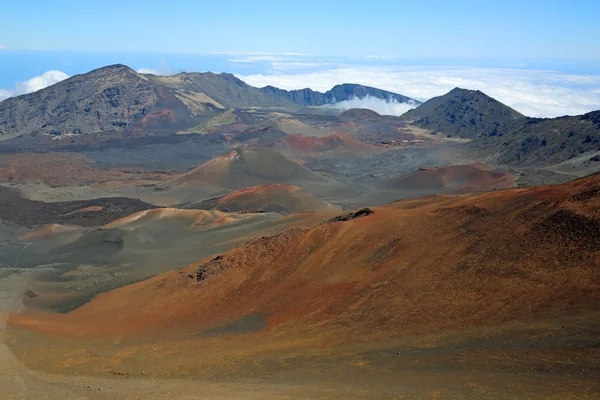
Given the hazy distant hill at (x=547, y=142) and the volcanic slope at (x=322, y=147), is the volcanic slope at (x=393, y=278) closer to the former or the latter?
the hazy distant hill at (x=547, y=142)

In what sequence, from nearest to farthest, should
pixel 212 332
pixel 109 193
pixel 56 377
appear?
pixel 56 377 < pixel 212 332 < pixel 109 193

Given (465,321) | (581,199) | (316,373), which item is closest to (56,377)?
(316,373)

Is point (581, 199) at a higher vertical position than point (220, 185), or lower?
higher

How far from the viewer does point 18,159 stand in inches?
5743

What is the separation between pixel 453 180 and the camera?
11200cm

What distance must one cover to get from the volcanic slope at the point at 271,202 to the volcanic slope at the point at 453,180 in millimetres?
A: 23637

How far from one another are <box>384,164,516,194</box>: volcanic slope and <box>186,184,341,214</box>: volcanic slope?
23.6 metres

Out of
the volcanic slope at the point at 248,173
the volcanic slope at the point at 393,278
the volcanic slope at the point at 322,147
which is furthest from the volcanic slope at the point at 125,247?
the volcanic slope at the point at 322,147

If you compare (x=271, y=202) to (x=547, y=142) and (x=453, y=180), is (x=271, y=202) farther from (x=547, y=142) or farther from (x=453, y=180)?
(x=547, y=142)

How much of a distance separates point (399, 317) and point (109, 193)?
92.2 meters

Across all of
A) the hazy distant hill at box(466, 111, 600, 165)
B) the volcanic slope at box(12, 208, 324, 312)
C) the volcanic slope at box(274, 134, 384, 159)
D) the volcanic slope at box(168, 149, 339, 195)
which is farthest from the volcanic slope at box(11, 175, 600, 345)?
the volcanic slope at box(274, 134, 384, 159)

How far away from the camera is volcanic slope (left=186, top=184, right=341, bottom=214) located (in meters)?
90.5

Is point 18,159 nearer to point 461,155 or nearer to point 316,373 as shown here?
point 461,155

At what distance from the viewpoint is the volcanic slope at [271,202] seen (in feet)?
297
